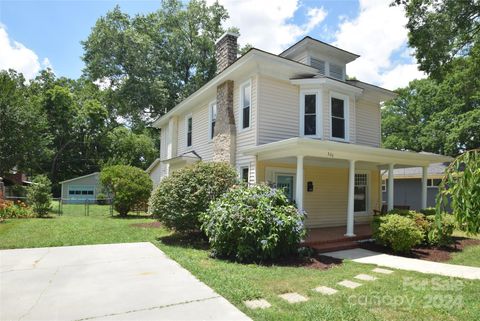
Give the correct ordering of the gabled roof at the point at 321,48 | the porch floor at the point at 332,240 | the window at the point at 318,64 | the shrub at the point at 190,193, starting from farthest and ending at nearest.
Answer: the window at the point at 318,64 → the gabled roof at the point at 321,48 → the shrub at the point at 190,193 → the porch floor at the point at 332,240

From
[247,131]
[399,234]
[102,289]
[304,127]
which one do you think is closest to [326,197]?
[304,127]

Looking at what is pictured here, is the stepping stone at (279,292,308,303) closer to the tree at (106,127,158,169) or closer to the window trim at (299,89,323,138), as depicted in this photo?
the window trim at (299,89,323,138)

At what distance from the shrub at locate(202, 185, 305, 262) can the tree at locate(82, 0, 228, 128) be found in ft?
72.0

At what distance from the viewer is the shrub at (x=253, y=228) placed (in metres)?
6.74

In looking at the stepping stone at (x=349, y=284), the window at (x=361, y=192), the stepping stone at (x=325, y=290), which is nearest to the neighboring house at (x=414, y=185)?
the window at (x=361, y=192)

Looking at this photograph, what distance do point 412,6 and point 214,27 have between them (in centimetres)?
2328

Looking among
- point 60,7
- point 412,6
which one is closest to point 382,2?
point 412,6

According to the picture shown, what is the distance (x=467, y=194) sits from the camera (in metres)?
2.66

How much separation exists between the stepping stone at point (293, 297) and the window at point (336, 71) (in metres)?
10.2

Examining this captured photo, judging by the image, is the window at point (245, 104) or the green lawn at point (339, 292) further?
the window at point (245, 104)

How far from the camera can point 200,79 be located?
97.0 feet

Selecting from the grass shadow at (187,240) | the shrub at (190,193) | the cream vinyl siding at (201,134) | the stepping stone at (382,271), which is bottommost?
the stepping stone at (382,271)

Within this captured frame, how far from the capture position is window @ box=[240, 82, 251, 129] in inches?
417

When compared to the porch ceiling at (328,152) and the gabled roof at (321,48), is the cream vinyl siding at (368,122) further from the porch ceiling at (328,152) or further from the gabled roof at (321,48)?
the porch ceiling at (328,152)
